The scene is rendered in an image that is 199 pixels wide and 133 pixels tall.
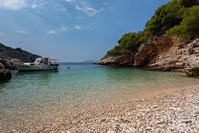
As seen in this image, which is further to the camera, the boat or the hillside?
the boat

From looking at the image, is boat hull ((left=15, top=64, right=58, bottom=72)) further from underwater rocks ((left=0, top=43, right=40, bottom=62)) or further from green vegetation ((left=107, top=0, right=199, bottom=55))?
underwater rocks ((left=0, top=43, right=40, bottom=62))

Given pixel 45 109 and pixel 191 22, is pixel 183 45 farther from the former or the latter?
pixel 45 109

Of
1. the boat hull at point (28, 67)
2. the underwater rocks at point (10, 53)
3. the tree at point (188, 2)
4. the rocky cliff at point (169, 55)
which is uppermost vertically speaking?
the tree at point (188, 2)

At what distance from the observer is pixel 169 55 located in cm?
2284

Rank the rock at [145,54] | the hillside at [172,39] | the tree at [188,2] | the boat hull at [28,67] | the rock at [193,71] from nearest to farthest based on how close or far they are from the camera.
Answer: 1. the rock at [193,71]
2. the hillside at [172,39]
3. the boat hull at [28,67]
4. the tree at [188,2]
5. the rock at [145,54]

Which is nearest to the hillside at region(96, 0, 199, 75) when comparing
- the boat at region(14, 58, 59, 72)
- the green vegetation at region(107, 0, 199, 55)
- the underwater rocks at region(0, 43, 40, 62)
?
the green vegetation at region(107, 0, 199, 55)

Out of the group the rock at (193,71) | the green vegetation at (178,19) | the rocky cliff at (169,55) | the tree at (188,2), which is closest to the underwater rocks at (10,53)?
the rocky cliff at (169,55)

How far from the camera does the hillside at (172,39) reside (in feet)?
63.2

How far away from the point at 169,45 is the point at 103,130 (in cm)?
3309

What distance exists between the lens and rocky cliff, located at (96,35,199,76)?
15.0m

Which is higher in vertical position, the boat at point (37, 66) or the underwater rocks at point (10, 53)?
the underwater rocks at point (10, 53)

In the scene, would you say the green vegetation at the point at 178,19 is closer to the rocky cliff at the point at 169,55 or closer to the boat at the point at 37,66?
the rocky cliff at the point at 169,55

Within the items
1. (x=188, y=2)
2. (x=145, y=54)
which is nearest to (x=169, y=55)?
(x=145, y=54)

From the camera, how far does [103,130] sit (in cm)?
293
